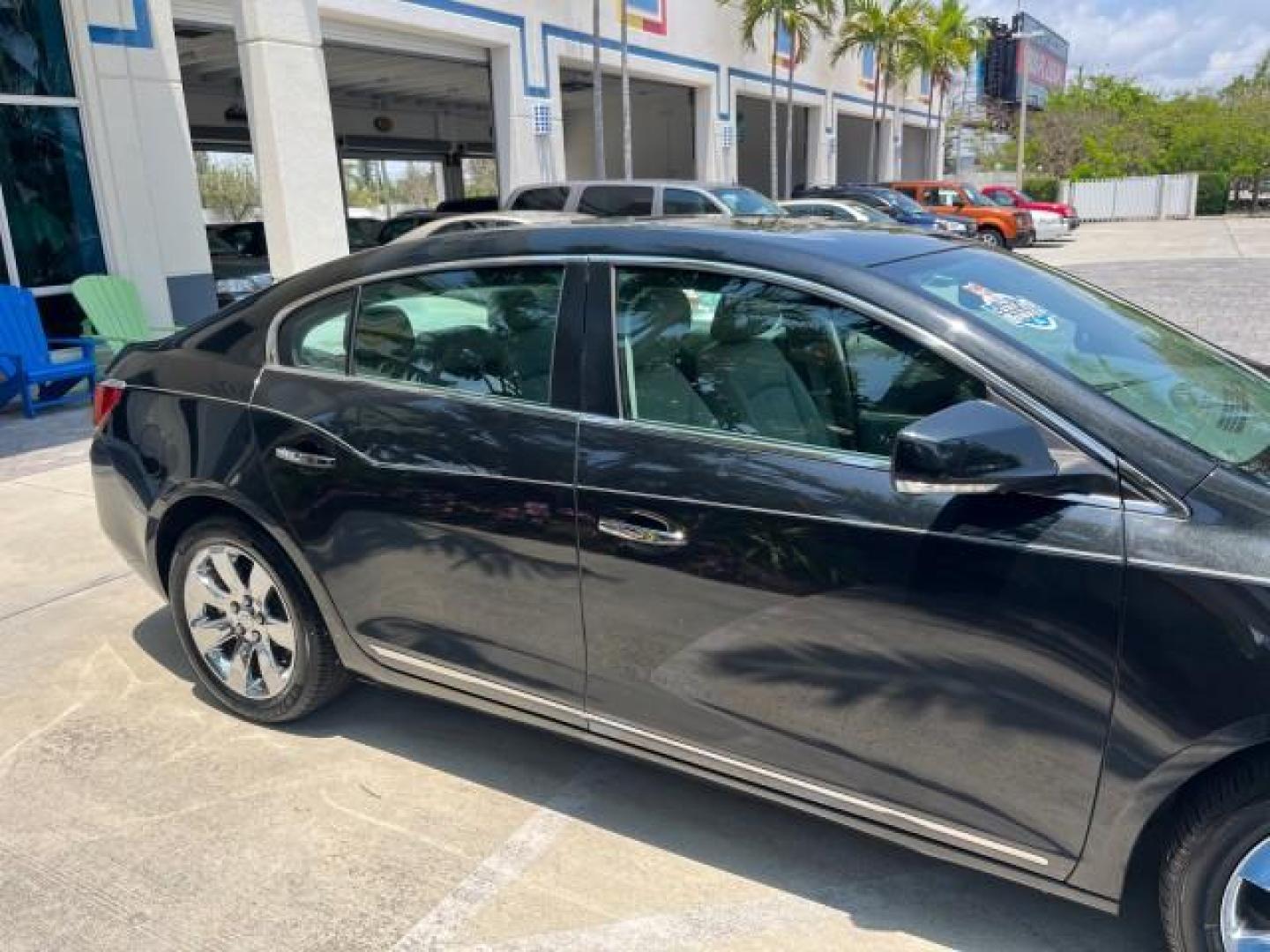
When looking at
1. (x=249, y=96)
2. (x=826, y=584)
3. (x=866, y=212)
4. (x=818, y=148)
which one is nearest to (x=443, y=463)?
(x=826, y=584)

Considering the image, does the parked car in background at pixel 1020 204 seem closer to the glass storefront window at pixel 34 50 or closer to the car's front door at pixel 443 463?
the glass storefront window at pixel 34 50

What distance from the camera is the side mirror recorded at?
1.93m

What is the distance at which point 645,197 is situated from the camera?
1252 cm

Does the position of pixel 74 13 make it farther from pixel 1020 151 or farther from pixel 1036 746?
pixel 1020 151

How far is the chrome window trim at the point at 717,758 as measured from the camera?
217 cm

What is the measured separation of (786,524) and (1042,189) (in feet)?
150

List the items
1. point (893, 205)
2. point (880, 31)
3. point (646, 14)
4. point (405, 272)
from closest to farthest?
1. point (405, 272)
2. point (646, 14)
3. point (893, 205)
4. point (880, 31)

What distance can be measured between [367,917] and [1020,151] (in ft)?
133

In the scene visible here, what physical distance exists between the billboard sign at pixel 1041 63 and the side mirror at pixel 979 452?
54.2 m

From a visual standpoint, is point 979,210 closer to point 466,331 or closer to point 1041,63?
point 466,331

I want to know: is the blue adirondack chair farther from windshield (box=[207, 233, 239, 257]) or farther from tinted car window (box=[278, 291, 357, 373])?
windshield (box=[207, 233, 239, 257])

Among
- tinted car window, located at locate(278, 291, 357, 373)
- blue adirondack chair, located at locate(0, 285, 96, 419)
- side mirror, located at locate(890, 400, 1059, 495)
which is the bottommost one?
blue adirondack chair, located at locate(0, 285, 96, 419)

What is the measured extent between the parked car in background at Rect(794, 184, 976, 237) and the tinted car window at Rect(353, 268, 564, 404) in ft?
60.5

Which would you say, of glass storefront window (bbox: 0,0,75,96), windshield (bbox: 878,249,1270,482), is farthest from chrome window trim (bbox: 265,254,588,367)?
glass storefront window (bbox: 0,0,75,96)
